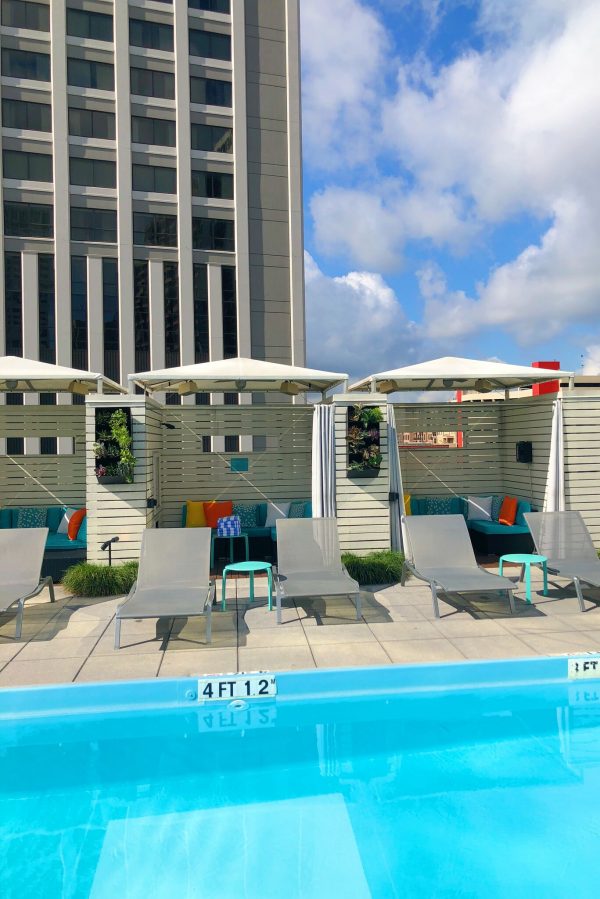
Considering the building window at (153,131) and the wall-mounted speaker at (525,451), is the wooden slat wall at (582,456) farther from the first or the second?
the building window at (153,131)

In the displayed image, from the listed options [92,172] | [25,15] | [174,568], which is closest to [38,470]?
[174,568]

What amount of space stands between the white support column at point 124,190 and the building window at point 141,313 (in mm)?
195

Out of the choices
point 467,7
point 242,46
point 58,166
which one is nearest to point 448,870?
point 467,7

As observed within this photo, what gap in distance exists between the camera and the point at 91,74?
75.7 feet

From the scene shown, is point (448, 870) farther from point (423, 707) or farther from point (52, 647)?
point (52, 647)

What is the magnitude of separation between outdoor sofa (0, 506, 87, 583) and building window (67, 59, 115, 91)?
20913 mm

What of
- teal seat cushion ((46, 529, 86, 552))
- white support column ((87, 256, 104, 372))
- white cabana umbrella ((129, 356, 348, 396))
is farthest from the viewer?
white support column ((87, 256, 104, 372))

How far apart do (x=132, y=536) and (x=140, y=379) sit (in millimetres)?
2223

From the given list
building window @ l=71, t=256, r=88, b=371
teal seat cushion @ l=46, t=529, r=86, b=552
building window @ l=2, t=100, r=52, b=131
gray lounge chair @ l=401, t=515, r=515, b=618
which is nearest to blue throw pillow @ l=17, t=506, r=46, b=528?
teal seat cushion @ l=46, t=529, r=86, b=552

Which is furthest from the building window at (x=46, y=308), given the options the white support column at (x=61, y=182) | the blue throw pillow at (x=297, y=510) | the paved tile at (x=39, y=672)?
the paved tile at (x=39, y=672)

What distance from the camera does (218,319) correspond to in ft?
82.0

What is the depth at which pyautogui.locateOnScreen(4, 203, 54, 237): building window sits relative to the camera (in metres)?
22.6

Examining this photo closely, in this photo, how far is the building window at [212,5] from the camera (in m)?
24.4

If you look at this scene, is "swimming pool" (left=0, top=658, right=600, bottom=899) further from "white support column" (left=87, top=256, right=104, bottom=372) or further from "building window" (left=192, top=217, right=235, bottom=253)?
"building window" (left=192, top=217, right=235, bottom=253)
